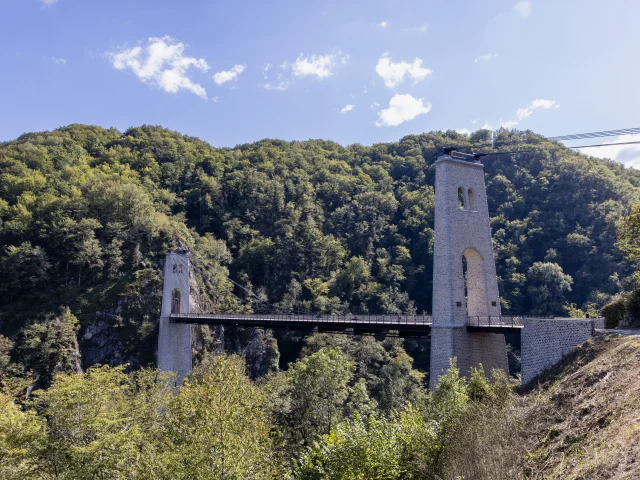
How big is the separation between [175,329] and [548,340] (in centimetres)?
2496

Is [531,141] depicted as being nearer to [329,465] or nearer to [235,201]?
[235,201]

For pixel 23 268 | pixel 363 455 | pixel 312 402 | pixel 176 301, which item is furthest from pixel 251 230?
pixel 363 455

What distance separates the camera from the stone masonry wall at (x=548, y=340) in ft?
36.6

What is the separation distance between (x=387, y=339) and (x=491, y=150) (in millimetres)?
39325

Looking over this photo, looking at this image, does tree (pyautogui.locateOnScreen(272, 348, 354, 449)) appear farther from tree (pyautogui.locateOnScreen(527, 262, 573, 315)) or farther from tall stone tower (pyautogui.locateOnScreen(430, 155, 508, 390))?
tree (pyautogui.locateOnScreen(527, 262, 573, 315))

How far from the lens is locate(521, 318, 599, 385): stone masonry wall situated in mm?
11156

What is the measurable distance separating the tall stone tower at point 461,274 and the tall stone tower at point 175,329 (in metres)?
19.5

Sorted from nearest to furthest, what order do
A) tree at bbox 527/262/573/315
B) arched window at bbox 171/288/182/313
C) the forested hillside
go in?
the forested hillside < arched window at bbox 171/288/182/313 < tree at bbox 527/262/573/315

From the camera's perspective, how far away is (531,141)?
219ft

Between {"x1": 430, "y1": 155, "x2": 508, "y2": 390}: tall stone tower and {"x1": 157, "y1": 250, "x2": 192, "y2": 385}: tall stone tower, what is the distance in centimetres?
1948

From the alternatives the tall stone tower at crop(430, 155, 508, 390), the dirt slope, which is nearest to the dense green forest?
the dirt slope

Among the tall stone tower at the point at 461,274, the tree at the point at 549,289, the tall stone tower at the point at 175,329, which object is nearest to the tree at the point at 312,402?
the tall stone tower at the point at 461,274

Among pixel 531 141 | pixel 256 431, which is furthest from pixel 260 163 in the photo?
pixel 256 431

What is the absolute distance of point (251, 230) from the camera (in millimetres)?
52906
